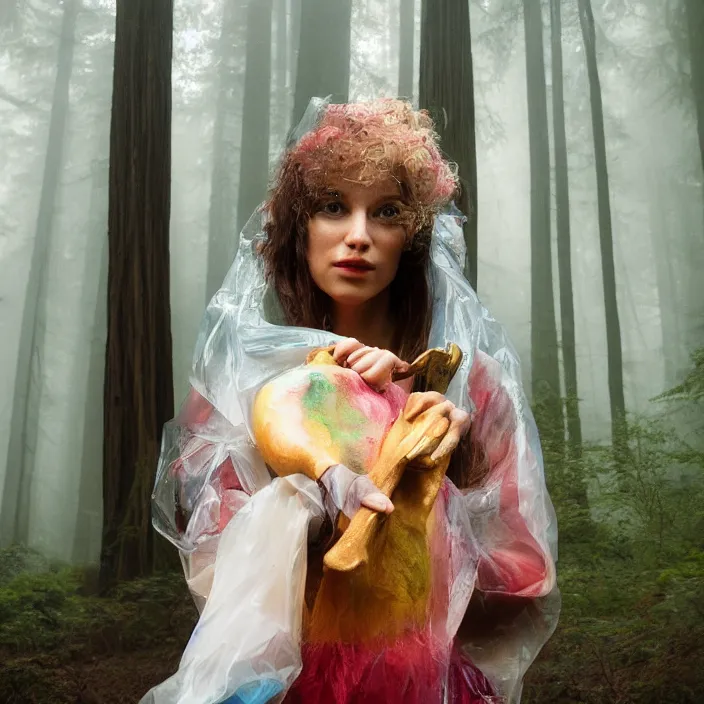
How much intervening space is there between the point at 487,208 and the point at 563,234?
308 millimetres

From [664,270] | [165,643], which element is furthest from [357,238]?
[664,270]

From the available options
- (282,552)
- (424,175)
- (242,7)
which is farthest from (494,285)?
(282,552)

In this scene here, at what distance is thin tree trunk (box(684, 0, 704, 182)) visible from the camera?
3002 mm

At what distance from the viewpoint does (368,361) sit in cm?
118

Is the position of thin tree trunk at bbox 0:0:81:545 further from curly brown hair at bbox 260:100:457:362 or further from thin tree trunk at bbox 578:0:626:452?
thin tree trunk at bbox 578:0:626:452

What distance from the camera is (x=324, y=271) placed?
137 centimetres

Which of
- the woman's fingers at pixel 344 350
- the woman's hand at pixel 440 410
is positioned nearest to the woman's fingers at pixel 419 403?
→ the woman's hand at pixel 440 410

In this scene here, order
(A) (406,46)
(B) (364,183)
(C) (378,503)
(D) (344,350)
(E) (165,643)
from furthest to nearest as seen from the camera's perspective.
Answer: (A) (406,46)
(E) (165,643)
(B) (364,183)
(D) (344,350)
(C) (378,503)

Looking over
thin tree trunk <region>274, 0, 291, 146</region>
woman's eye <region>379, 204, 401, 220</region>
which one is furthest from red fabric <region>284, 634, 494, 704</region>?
thin tree trunk <region>274, 0, 291, 146</region>

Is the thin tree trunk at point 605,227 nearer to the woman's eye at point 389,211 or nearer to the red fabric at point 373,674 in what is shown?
the woman's eye at point 389,211

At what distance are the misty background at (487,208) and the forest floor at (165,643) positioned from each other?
37 mm

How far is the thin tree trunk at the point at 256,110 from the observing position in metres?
2.78

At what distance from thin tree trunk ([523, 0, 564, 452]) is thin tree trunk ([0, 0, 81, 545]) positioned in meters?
1.65

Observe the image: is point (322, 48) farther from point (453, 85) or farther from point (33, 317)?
point (33, 317)
